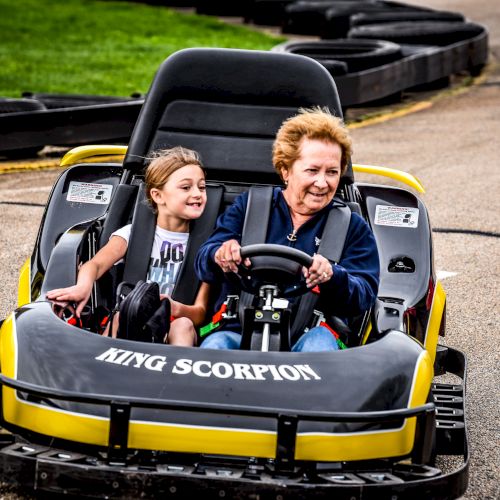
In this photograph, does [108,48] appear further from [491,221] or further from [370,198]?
[370,198]

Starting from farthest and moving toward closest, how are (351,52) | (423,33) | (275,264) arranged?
1. (423,33)
2. (351,52)
3. (275,264)

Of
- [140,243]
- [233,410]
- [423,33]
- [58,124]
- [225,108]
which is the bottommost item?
[58,124]

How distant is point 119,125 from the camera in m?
10.4

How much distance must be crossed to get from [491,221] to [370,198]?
127 inches

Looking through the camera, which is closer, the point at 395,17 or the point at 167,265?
the point at 167,265

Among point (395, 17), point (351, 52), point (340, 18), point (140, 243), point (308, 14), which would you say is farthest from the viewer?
point (308, 14)

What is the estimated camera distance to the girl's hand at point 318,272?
395 centimetres

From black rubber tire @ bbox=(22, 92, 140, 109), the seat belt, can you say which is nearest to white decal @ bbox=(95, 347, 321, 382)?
the seat belt

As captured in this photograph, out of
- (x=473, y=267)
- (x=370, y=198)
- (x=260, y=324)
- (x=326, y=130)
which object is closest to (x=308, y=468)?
(x=260, y=324)

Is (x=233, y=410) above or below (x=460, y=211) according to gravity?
above

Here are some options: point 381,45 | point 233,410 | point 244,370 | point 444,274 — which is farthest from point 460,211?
point 381,45

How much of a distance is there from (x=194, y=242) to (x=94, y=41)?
51.3ft

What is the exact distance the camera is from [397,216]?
17.2ft

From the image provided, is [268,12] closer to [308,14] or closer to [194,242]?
[308,14]
